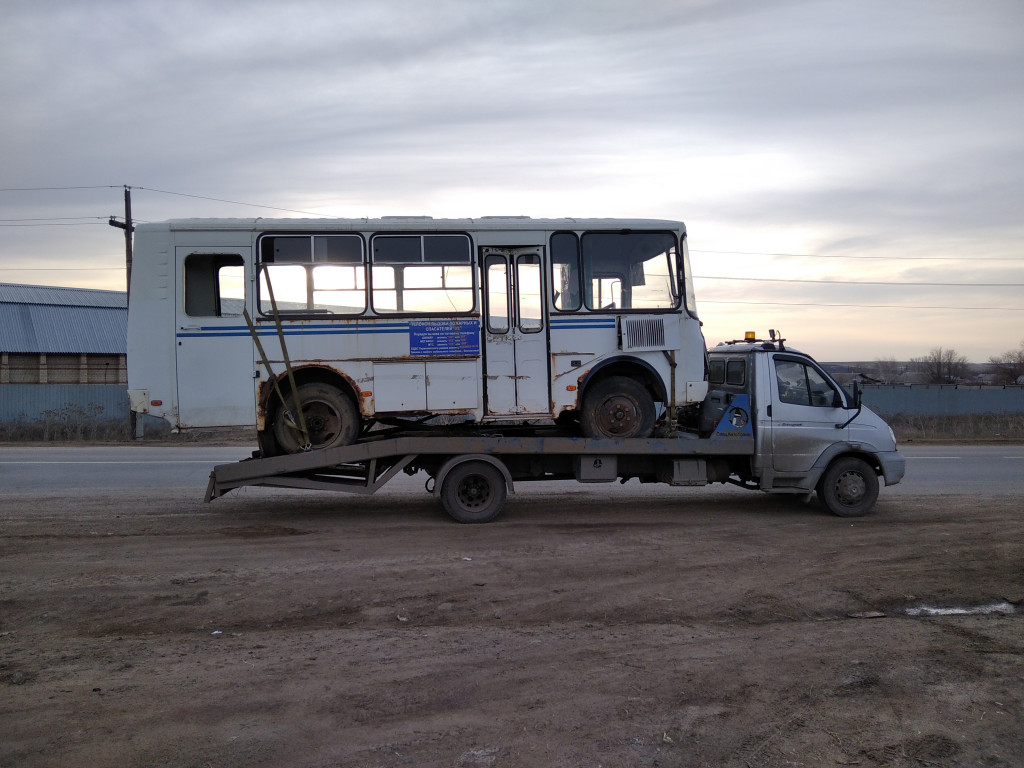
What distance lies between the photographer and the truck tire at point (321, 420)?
30.2ft

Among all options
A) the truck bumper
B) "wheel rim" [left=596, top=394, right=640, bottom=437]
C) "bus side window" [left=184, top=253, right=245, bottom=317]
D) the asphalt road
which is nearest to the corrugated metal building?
the asphalt road

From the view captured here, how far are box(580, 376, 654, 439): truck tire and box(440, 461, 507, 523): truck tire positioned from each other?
1373 millimetres

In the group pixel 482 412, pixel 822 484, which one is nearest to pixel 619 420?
pixel 482 412

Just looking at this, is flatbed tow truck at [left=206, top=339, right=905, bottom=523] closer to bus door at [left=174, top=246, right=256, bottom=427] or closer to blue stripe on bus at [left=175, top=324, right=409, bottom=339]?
bus door at [left=174, top=246, right=256, bottom=427]

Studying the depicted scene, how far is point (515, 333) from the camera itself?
30.9 feet

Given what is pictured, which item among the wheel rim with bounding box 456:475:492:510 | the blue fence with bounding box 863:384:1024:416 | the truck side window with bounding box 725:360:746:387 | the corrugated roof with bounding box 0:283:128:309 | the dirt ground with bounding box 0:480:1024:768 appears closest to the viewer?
the dirt ground with bounding box 0:480:1024:768

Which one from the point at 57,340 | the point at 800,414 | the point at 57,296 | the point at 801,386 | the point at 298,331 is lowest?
the point at 800,414

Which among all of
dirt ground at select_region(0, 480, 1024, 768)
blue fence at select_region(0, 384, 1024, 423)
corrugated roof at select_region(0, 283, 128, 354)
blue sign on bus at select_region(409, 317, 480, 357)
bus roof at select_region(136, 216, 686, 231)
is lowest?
dirt ground at select_region(0, 480, 1024, 768)

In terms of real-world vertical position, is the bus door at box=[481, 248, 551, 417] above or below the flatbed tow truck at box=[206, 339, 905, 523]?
above

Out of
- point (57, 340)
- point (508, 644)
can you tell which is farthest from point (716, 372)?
point (57, 340)

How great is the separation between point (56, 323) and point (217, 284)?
39072 mm

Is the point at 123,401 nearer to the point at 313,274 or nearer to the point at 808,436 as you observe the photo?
the point at 313,274

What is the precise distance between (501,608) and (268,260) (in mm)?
5228

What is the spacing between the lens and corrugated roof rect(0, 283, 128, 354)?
39.8m
